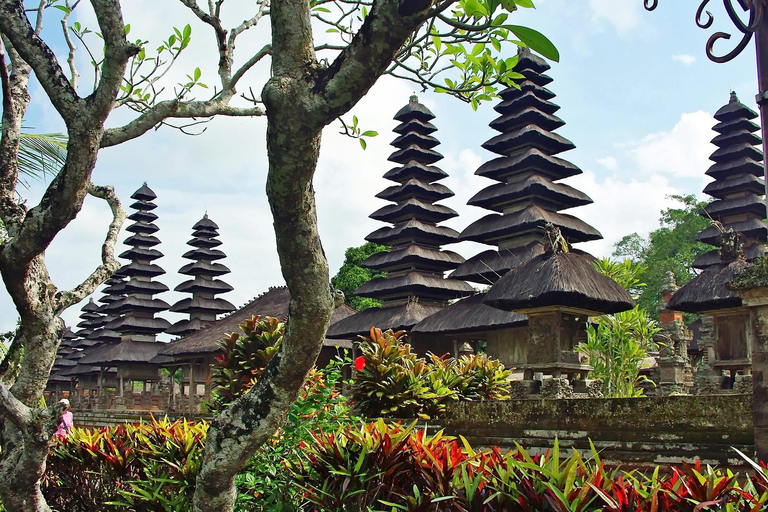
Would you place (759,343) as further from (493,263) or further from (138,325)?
(138,325)

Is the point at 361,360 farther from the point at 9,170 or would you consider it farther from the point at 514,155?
the point at 514,155

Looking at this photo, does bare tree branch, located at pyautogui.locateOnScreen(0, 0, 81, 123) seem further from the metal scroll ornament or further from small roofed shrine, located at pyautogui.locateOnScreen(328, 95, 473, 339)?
small roofed shrine, located at pyautogui.locateOnScreen(328, 95, 473, 339)

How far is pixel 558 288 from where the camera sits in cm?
977

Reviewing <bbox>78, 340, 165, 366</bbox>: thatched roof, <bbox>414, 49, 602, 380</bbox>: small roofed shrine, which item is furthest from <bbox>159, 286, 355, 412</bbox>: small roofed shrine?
<bbox>414, 49, 602, 380</bbox>: small roofed shrine

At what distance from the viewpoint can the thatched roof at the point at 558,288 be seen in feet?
33.4

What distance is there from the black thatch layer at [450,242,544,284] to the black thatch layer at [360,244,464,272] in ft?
7.11

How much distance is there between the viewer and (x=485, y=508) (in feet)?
11.4

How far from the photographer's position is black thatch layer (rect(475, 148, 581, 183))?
22.7 metres

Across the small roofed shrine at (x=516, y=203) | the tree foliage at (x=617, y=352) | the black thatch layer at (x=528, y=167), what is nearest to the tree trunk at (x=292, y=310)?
the tree foliage at (x=617, y=352)

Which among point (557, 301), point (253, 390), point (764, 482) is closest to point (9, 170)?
point (253, 390)

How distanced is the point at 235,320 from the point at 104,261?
2345 centimetres

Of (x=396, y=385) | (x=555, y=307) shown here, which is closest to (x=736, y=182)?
(x=555, y=307)

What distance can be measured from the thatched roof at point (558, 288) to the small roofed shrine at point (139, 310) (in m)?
28.0

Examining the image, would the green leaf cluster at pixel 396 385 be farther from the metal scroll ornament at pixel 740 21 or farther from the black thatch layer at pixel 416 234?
the black thatch layer at pixel 416 234
